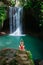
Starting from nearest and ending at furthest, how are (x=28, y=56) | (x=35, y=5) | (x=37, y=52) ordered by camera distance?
(x=28, y=56) < (x=37, y=52) < (x=35, y=5)

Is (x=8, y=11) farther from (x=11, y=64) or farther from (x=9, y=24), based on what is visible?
(x=11, y=64)

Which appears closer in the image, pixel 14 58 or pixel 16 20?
pixel 14 58

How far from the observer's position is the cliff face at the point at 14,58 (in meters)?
2.80

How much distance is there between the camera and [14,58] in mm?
2811

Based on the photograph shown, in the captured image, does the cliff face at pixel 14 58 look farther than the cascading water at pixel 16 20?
No

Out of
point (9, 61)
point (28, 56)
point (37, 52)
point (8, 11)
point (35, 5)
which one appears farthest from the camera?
point (8, 11)

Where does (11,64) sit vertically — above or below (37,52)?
above

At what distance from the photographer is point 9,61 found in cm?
277

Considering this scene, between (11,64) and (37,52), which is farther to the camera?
(37,52)

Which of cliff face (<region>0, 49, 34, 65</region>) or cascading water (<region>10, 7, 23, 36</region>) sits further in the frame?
cascading water (<region>10, 7, 23, 36</region>)

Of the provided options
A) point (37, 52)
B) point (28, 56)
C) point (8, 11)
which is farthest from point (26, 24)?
point (28, 56)

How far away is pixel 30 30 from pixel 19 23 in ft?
5.24

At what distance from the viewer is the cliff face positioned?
110 inches

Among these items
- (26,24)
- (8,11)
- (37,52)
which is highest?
(8,11)
